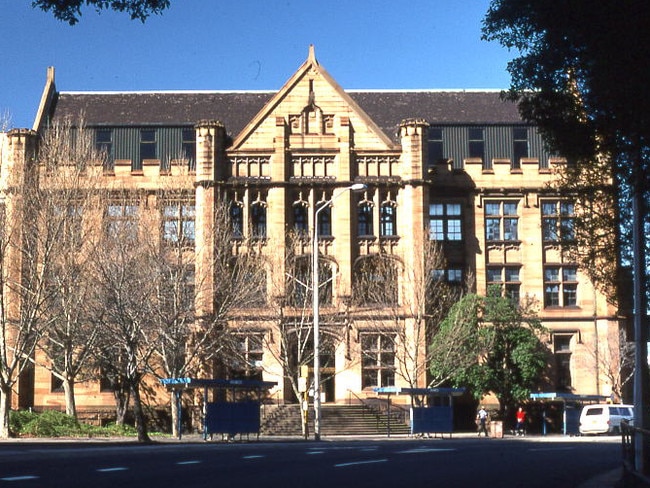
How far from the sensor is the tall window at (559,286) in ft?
201

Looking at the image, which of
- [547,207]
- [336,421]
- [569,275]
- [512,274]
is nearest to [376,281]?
[336,421]

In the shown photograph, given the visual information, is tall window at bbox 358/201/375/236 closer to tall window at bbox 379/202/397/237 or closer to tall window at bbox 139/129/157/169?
tall window at bbox 379/202/397/237

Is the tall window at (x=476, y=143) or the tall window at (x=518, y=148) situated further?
the tall window at (x=518, y=148)

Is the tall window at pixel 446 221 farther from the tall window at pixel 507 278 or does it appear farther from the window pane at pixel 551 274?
the window pane at pixel 551 274

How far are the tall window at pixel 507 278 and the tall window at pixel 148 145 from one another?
66.3ft

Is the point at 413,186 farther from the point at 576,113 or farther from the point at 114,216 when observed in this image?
the point at 576,113

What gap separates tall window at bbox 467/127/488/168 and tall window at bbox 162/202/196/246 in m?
17.2

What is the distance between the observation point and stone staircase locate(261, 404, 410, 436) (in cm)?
5331

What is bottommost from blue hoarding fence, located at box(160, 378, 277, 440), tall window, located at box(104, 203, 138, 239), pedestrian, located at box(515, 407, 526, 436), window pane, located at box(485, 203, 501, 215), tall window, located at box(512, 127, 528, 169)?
pedestrian, located at box(515, 407, 526, 436)

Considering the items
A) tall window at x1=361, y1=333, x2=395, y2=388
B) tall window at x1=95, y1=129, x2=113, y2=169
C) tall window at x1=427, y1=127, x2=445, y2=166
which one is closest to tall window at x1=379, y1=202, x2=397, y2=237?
tall window at x1=361, y1=333, x2=395, y2=388

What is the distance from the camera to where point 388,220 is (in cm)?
5956

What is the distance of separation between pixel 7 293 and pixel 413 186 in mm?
21046

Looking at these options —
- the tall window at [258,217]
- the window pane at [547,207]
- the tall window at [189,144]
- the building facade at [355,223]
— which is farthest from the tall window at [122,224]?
the window pane at [547,207]

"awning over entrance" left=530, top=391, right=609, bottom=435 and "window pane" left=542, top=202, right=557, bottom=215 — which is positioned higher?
"window pane" left=542, top=202, right=557, bottom=215
